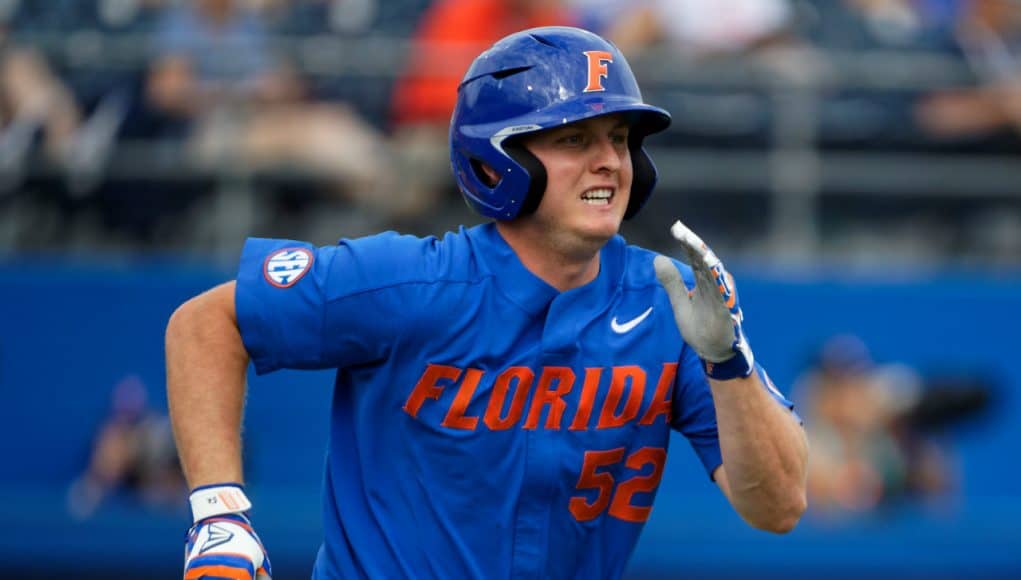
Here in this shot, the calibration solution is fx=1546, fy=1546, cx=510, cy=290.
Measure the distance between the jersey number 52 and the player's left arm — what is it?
0.58ft

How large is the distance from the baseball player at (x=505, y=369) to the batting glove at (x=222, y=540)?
2 cm

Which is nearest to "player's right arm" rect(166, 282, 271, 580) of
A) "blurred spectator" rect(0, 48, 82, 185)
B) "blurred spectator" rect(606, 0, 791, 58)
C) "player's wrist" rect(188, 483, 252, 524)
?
"player's wrist" rect(188, 483, 252, 524)

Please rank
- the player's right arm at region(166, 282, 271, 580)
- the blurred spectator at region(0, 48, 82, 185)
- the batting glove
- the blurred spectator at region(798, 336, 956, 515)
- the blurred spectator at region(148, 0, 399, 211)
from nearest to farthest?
the batting glove < the player's right arm at region(166, 282, 271, 580) < the blurred spectator at region(0, 48, 82, 185) < the blurred spectator at region(148, 0, 399, 211) < the blurred spectator at region(798, 336, 956, 515)

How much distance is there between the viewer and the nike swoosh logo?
11.5ft

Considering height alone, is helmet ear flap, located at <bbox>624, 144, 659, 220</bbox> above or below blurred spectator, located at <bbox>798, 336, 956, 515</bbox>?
below

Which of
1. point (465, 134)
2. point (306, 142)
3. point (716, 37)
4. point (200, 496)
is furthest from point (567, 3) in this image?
point (200, 496)

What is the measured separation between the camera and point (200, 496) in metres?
3.19

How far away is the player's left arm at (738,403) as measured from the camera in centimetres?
311

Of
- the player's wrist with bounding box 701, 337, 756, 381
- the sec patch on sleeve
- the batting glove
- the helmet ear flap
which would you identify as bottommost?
the batting glove

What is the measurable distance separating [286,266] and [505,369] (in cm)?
53

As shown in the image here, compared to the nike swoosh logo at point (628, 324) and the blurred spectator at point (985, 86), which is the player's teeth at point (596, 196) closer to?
the nike swoosh logo at point (628, 324)

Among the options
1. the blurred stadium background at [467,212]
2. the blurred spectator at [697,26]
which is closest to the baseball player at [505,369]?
the blurred stadium background at [467,212]

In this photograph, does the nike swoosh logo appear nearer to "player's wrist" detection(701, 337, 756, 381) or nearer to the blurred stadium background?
"player's wrist" detection(701, 337, 756, 381)

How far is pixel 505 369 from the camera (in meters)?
3.40
